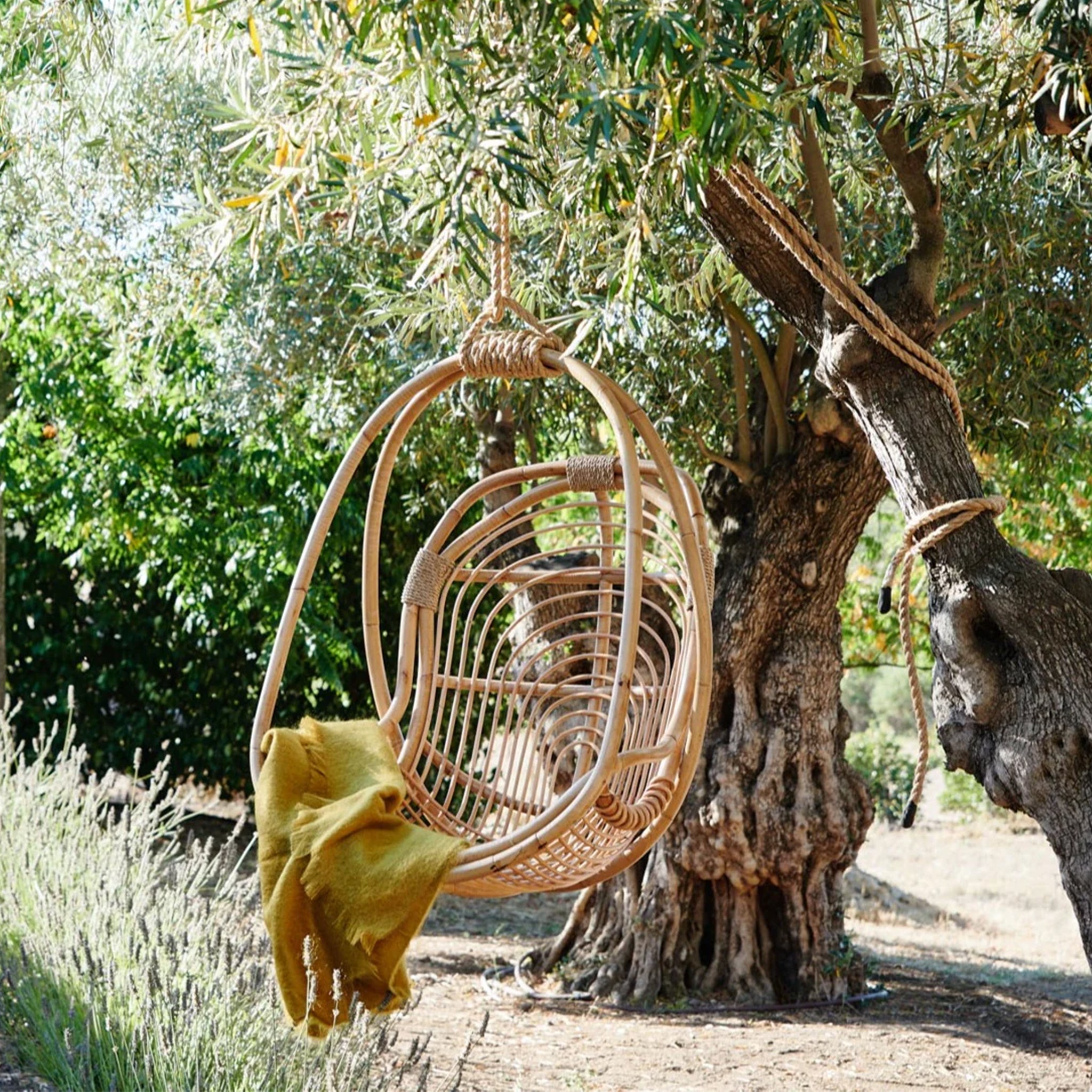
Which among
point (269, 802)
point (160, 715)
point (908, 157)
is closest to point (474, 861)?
point (269, 802)

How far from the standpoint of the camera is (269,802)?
8.50 feet

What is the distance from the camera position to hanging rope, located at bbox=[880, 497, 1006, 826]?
2.88m

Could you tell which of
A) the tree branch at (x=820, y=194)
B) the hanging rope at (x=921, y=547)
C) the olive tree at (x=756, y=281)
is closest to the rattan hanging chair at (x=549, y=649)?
the olive tree at (x=756, y=281)

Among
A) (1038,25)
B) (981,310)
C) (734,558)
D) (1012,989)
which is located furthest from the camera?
(1012,989)

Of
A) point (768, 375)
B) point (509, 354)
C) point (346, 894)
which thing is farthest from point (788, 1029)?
point (509, 354)

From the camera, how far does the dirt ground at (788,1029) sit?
A: 394 centimetres

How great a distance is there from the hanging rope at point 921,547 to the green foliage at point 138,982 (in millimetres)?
1192

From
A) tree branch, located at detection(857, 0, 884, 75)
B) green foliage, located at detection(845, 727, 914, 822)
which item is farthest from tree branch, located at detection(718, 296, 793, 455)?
green foliage, located at detection(845, 727, 914, 822)

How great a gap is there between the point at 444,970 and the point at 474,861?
328 cm

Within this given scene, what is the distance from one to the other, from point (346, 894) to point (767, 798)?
8.93 ft

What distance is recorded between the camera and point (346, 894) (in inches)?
94.6

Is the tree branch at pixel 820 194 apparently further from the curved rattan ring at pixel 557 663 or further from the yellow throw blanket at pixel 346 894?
the yellow throw blanket at pixel 346 894

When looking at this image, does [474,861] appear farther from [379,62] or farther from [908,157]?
[908,157]

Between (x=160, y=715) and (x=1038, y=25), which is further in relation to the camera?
(x=160, y=715)
